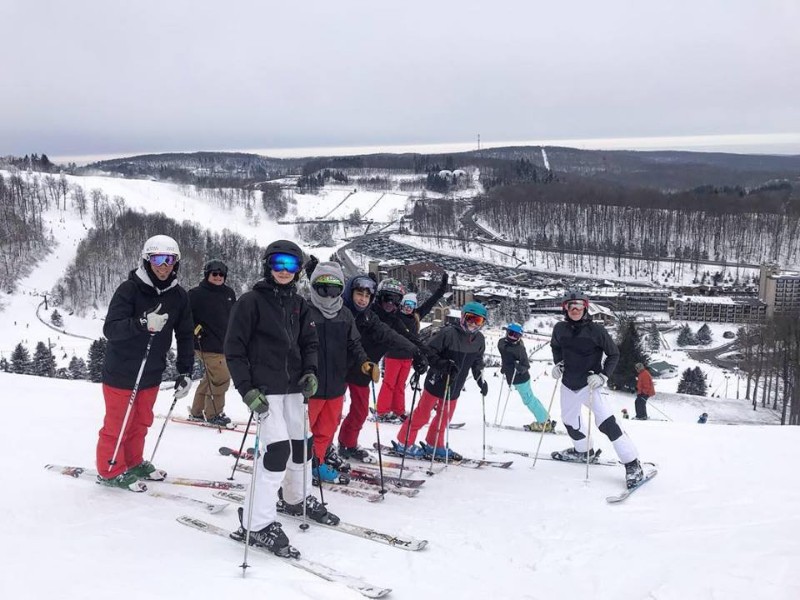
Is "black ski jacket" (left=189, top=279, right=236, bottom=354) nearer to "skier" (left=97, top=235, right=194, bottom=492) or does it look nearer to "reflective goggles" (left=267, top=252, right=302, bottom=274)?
"skier" (left=97, top=235, right=194, bottom=492)

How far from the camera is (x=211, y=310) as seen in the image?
6.40 meters

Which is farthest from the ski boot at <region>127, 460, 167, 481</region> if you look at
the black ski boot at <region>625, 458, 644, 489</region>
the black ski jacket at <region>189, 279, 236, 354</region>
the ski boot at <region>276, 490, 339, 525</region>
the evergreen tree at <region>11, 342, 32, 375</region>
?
the evergreen tree at <region>11, 342, 32, 375</region>

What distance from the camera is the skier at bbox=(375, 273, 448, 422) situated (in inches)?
252

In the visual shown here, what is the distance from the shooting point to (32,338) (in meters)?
48.4

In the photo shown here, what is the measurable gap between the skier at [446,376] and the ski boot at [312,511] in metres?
1.61

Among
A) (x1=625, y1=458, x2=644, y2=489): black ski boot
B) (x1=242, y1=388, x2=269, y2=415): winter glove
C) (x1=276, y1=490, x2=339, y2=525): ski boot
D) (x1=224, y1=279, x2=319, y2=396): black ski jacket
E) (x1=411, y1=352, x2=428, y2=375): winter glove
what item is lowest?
(x1=625, y1=458, x2=644, y2=489): black ski boot

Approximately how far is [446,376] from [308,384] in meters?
2.06

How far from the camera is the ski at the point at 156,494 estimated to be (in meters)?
4.19

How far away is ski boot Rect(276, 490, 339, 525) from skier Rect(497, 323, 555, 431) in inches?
177

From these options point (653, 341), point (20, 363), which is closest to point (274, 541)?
point (20, 363)

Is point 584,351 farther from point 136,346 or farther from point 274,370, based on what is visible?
point 136,346

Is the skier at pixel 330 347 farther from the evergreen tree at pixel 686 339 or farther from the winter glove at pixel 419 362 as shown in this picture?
the evergreen tree at pixel 686 339

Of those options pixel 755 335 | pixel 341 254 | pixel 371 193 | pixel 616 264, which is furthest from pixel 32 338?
pixel 371 193

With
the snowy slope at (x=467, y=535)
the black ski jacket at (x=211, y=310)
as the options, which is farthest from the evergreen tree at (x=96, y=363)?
the snowy slope at (x=467, y=535)
